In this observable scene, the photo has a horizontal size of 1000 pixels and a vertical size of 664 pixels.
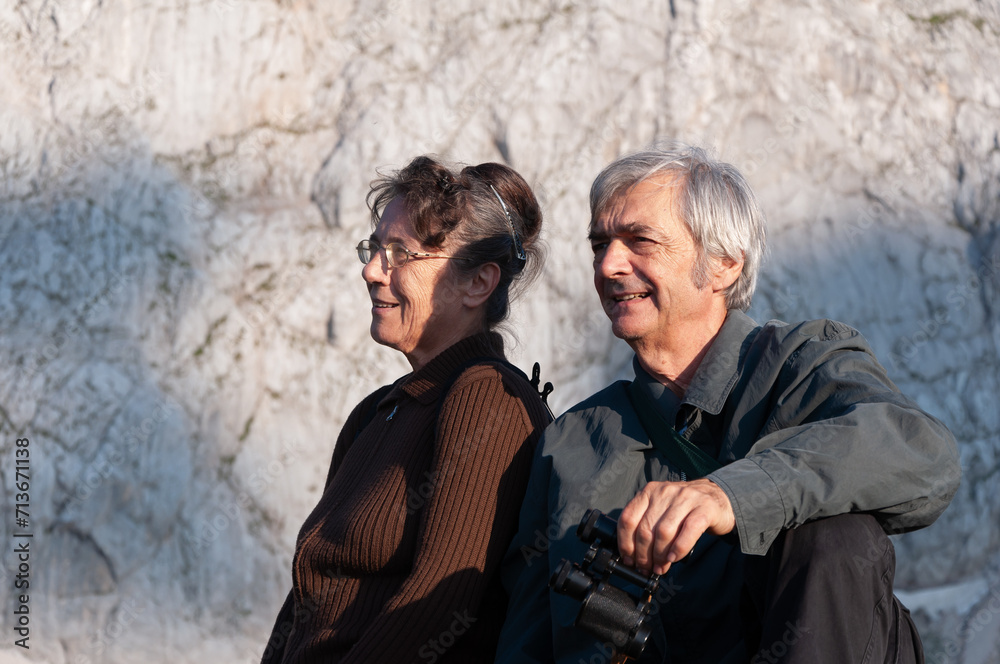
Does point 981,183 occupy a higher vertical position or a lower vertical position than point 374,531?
higher

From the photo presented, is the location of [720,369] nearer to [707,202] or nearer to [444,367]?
[707,202]

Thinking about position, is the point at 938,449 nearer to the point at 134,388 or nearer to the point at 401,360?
the point at 401,360

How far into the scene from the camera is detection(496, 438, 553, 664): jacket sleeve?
5.53ft

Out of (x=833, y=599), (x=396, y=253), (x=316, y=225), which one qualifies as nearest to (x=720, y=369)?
(x=833, y=599)

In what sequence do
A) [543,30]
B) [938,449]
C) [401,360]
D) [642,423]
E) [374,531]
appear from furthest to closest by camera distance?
[543,30]
[401,360]
[374,531]
[642,423]
[938,449]

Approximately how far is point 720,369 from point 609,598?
57 cm

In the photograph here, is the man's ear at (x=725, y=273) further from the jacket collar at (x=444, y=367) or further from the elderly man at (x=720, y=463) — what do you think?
the jacket collar at (x=444, y=367)

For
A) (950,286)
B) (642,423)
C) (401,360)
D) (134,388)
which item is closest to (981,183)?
(950,286)

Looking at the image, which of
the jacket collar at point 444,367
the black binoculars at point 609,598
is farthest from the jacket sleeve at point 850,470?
the jacket collar at point 444,367

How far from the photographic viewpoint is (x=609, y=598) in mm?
1252

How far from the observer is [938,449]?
4.22 ft

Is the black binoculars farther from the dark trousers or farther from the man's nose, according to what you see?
the man's nose

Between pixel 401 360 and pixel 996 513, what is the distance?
2710 millimetres

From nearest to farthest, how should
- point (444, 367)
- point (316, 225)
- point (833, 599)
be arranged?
1. point (833, 599)
2. point (444, 367)
3. point (316, 225)
